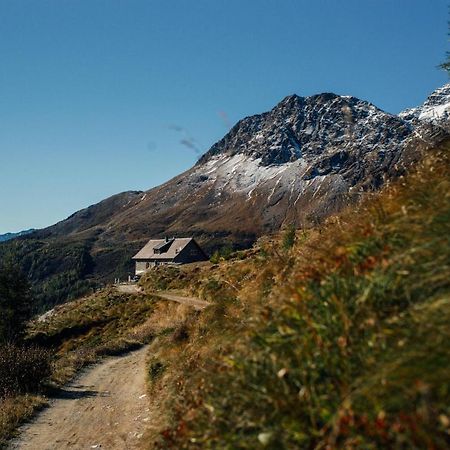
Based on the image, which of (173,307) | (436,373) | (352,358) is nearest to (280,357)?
(352,358)

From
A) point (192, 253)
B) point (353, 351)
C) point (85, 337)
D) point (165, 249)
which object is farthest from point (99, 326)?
point (165, 249)

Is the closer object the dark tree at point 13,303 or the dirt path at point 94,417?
the dirt path at point 94,417

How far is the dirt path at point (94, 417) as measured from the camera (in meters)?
11.7

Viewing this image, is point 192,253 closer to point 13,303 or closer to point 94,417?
point 13,303

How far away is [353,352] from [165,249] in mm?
124729

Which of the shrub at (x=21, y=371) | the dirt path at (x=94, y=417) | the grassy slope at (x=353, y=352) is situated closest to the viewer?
the grassy slope at (x=353, y=352)

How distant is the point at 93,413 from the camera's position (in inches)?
565

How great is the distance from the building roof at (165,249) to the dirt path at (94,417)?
103413 millimetres

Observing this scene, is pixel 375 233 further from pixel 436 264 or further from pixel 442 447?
pixel 442 447

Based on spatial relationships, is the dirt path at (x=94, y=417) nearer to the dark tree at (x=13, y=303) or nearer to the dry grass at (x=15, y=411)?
the dry grass at (x=15, y=411)

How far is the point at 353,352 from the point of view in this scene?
3.83 meters

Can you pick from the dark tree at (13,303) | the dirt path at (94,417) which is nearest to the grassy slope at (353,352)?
the dirt path at (94,417)

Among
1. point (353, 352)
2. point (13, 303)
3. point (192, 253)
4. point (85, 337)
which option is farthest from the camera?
point (192, 253)

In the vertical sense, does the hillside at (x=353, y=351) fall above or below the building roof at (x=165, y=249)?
below
